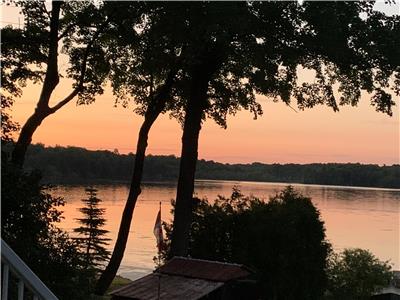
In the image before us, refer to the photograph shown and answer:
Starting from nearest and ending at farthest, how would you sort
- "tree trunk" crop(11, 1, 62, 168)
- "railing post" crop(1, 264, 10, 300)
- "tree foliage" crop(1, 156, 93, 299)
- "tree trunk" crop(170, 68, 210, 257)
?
"railing post" crop(1, 264, 10, 300) → "tree foliage" crop(1, 156, 93, 299) → "tree trunk" crop(11, 1, 62, 168) → "tree trunk" crop(170, 68, 210, 257)

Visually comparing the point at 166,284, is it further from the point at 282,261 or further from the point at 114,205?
the point at 114,205

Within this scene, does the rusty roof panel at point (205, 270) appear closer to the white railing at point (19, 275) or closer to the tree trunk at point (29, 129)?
the tree trunk at point (29, 129)

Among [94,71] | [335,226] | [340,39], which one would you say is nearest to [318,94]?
[340,39]

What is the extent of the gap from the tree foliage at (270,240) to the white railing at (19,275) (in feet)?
56.4

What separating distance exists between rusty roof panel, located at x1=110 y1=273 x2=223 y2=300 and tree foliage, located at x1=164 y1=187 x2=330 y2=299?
6050 millimetres

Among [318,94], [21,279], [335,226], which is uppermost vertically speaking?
[318,94]

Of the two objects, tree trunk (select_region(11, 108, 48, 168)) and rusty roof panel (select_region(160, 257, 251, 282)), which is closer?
rusty roof panel (select_region(160, 257, 251, 282))

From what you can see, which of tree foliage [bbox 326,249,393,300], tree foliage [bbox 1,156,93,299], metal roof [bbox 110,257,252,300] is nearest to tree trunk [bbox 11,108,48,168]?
metal roof [bbox 110,257,252,300]

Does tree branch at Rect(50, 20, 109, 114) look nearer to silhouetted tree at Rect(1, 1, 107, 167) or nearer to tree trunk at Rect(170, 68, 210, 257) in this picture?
silhouetted tree at Rect(1, 1, 107, 167)

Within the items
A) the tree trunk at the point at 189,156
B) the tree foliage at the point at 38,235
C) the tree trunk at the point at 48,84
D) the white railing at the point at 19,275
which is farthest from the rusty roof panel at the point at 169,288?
the white railing at the point at 19,275

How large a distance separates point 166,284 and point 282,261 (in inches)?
300

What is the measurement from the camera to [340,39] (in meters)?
19.4

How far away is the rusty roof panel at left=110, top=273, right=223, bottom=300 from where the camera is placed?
1438cm

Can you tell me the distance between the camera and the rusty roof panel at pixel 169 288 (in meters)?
14.4
